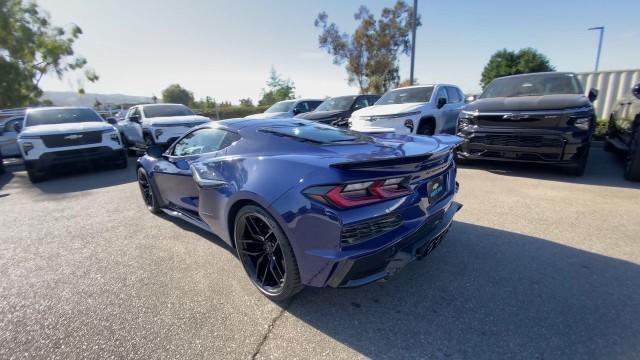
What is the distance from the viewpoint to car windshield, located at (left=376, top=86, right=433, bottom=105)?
768 cm

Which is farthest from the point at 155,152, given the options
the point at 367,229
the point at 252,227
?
the point at 367,229

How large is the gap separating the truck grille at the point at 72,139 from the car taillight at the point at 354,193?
7.51 m

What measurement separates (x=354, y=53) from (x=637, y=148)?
21.8 metres

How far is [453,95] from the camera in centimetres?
848

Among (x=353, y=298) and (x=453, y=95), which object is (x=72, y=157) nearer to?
(x=353, y=298)

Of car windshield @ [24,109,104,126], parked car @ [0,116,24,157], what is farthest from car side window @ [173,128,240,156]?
parked car @ [0,116,24,157]

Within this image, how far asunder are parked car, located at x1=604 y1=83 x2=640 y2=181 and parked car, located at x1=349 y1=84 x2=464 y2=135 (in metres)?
3.17

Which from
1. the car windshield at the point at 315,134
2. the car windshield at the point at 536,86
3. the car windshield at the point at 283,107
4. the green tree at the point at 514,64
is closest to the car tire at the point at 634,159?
the car windshield at the point at 536,86

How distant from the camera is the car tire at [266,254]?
2.09m

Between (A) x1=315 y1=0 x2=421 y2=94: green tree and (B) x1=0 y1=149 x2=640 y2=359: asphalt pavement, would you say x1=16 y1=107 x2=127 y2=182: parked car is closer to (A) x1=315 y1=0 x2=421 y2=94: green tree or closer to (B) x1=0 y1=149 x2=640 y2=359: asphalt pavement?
(B) x1=0 y1=149 x2=640 y2=359: asphalt pavement

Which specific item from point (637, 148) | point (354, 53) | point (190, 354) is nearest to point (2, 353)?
point (190, 354)

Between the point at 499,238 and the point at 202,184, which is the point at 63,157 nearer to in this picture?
the point at 202,184

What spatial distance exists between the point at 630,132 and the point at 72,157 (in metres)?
10.8

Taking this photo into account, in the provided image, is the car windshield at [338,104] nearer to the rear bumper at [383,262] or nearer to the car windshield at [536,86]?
the car windshield at [536,86]
